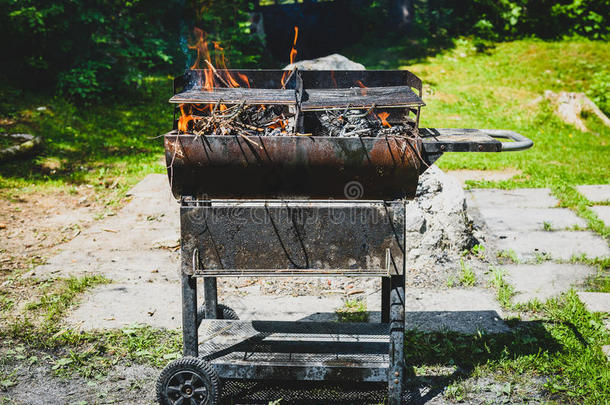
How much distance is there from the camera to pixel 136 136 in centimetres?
960

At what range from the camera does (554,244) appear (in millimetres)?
5641

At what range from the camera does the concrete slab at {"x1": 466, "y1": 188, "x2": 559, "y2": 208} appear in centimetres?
678

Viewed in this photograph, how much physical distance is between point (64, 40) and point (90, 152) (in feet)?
8.24

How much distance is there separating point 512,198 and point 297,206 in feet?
15.7

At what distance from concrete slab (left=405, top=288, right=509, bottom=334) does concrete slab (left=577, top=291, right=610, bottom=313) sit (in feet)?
2.25

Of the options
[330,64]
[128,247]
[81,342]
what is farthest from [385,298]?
[330,64]

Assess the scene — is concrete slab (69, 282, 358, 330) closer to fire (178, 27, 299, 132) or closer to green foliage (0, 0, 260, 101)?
fire (178, 27, 299, 132)

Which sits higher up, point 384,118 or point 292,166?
point 384,118

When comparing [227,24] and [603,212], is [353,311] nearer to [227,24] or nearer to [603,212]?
[603,212]

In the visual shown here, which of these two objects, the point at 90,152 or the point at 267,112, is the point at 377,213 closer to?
the point at 267,112

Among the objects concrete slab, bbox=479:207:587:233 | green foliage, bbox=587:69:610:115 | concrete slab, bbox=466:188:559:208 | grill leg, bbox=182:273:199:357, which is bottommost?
concrete slab, bbox=479:207:587:233

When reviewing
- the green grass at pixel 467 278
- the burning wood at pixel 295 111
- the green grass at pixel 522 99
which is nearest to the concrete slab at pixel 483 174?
the green grass at pixel 522 99

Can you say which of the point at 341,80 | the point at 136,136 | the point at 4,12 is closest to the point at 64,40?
the point at 4,12

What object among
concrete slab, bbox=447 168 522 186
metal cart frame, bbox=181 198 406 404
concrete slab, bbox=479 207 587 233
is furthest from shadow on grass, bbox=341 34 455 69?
metal cart frame, bbox=181 198 406 404
